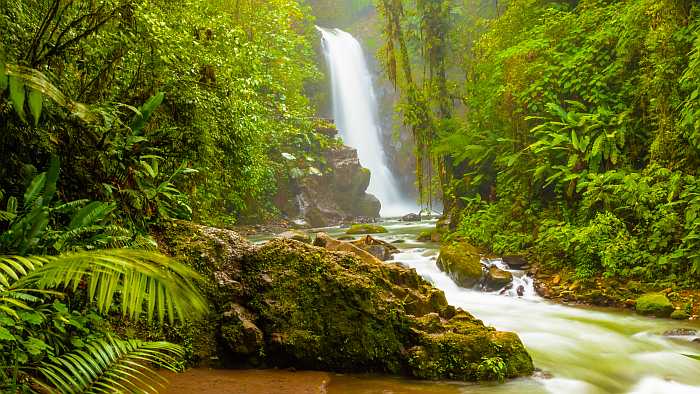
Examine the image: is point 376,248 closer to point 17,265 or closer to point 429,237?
point 429,237

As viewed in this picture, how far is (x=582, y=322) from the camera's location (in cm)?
738

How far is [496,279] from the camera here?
9266 millimetres

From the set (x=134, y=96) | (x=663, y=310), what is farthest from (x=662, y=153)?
(x=134, y=96)

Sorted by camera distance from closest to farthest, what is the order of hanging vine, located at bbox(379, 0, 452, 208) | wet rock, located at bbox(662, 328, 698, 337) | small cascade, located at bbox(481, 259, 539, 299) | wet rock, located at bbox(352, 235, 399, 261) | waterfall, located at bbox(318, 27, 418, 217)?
wet rock, located at bbox(662, 328, 698, 337)
small cascade, located at bbox(481, 259, 539, 299)
wet rock, located at bbox(352, 235, 399, 261)
hanging vine, located at bbox(379, 0, 452, 208)
waterfall, located at bbox(318, 27, 418, 217)

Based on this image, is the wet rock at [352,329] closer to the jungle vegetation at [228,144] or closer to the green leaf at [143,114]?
the jungle vegetation at [228,144]

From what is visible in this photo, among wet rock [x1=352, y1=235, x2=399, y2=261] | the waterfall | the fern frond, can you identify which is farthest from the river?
the waterfall

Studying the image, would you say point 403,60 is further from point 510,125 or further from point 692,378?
point 692,378

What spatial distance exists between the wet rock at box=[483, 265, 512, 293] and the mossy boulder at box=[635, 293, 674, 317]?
226 cm

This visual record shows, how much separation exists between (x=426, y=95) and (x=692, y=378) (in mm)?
11242

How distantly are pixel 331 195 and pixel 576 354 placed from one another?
63.0ft

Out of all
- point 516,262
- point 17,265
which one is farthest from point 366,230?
point 17,265

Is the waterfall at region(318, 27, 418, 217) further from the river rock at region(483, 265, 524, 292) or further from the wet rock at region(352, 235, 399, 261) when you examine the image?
the river rock at region(483, 265, 524, 292)

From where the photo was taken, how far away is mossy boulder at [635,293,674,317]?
7270 mm

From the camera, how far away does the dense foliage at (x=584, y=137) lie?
820cm
